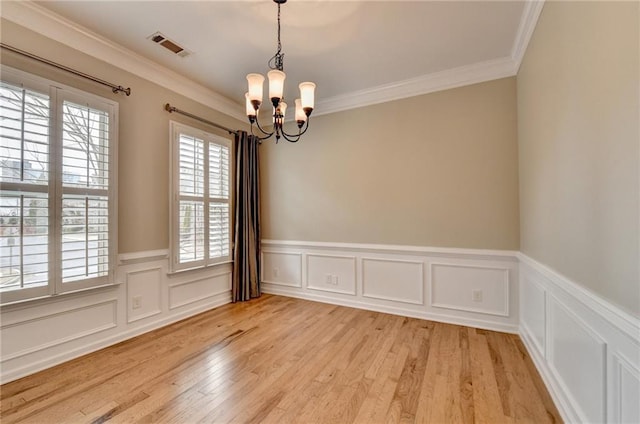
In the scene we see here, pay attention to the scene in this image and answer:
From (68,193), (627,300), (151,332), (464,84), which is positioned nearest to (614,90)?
(627,300)

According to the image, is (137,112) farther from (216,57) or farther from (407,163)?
(407,163)

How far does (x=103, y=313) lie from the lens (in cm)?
261

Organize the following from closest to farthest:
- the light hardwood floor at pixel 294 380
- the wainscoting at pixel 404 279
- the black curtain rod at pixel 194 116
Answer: the light hardwood floor at pixel 294 380, the wainscoting at pixel 404 279, the black curtain rod at pixel 194 116

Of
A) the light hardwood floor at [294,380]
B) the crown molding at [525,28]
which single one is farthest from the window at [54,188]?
the crown molding at [525,28]

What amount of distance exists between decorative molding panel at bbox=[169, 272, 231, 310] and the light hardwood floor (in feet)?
1.31

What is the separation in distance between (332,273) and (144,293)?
228cm

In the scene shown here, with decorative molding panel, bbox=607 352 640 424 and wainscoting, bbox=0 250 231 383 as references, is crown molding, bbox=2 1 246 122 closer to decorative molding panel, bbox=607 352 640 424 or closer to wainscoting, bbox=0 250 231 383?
wainscoting, bbox=0 250 231 383

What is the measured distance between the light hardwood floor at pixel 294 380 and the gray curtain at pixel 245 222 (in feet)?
3.37

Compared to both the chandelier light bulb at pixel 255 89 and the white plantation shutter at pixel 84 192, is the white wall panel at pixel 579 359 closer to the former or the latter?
the chandelier light bulb at pixel 255 89

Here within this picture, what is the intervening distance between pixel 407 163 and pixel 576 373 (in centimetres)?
244

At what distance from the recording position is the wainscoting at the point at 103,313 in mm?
2107

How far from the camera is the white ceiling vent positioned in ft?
8.26

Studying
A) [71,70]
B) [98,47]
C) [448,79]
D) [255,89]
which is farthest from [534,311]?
[98,47]

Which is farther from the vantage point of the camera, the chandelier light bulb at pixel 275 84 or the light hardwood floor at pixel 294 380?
the chandelier light bulb at pixel 275 84
